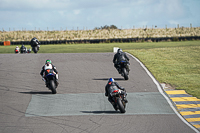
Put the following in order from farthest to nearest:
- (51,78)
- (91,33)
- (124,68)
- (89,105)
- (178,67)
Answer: (91,33), (178,67), (124,68), (51,78), (89,105)

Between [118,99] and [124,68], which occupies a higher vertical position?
[124,68]

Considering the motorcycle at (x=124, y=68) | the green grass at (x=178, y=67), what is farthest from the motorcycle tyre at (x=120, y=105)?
the motorcycle at (x=124, y=68)

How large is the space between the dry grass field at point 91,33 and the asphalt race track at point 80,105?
230 ft

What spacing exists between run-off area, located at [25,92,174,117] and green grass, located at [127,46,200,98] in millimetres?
2878

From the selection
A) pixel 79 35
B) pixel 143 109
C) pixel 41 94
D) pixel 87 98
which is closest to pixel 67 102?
pixel 87 98

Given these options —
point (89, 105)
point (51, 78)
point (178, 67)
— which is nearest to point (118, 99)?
point (89, 105)

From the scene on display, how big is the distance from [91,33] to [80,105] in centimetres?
8480

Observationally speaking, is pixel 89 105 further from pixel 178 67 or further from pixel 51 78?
pixel 178 67

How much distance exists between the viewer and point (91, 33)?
98188 mm

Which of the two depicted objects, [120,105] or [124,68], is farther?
[124,68]

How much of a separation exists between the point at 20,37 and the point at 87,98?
83397 millimetres

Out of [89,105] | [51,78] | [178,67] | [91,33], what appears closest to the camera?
[89,105]

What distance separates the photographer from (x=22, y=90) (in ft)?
56.4

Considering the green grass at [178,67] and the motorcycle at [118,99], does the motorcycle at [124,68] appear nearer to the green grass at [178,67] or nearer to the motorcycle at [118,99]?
the green grass at [178,67]
